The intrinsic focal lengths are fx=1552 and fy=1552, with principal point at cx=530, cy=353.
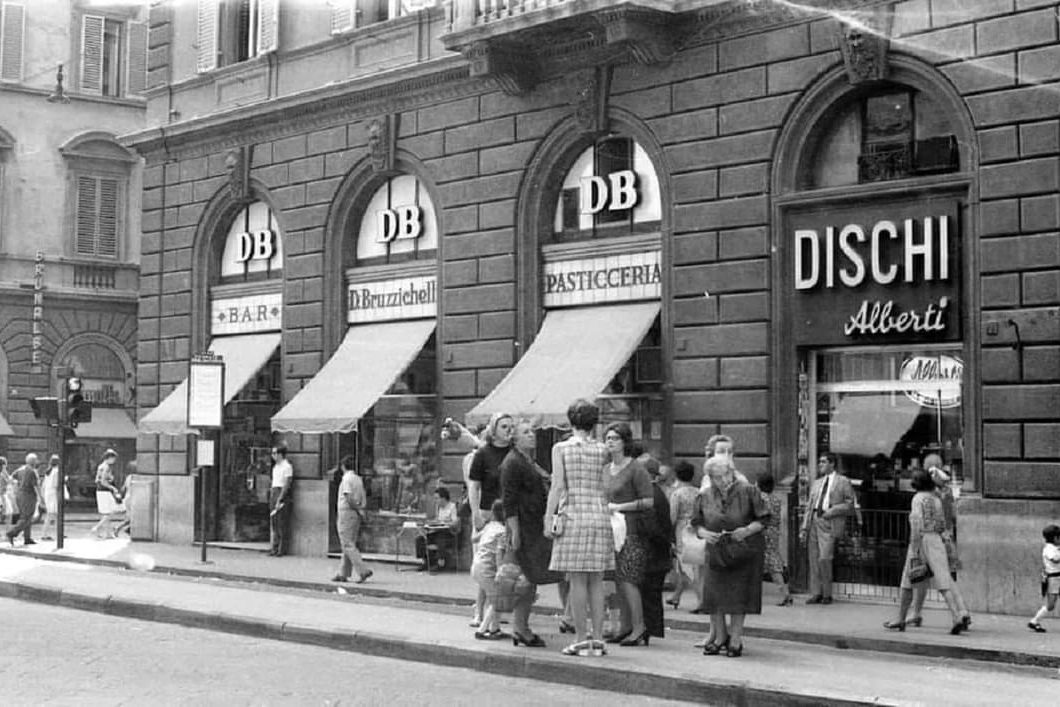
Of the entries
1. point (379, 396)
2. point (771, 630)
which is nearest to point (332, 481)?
point (379, 396)

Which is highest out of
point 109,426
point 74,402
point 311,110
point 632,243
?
point 311,110

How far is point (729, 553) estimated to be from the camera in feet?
41.6

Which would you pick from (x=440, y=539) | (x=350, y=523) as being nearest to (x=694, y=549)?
(x=350, y=523)

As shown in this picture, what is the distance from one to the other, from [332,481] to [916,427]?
32.7 ft

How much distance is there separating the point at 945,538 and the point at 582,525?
13.9 ft

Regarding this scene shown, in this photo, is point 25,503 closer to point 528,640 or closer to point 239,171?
point 239,171

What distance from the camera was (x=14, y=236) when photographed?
1581 inches

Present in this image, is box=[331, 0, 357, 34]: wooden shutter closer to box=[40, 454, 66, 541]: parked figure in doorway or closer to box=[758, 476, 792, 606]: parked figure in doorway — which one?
box=[40, 454, 66, 541]: parked figure in doorway

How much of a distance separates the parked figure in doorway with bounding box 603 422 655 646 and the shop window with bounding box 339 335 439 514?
9536mm

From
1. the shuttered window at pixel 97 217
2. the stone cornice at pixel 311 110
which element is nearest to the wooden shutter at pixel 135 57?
the shuttered window at pixel 97 217

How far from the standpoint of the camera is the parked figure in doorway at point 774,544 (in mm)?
17375

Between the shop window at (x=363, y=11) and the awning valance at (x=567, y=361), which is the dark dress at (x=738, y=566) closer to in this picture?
the awning valance at (x=567, y=361)

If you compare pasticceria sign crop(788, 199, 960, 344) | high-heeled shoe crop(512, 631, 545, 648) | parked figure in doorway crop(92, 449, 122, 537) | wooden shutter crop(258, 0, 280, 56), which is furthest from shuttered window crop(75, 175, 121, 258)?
high-heeled shoe crop(512, 631, 545, 648)

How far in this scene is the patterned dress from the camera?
12.4 metres
